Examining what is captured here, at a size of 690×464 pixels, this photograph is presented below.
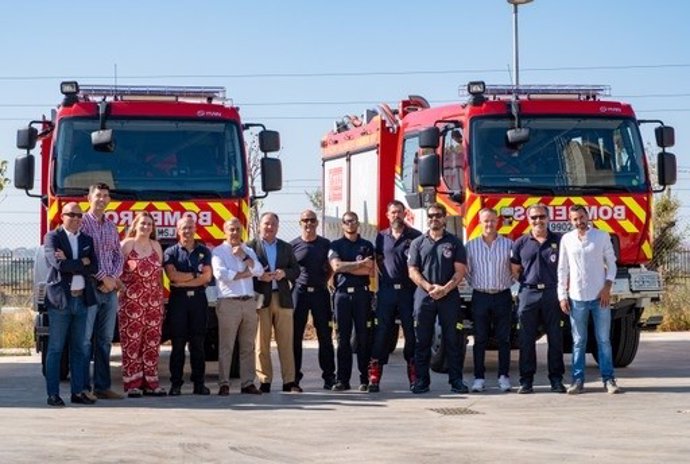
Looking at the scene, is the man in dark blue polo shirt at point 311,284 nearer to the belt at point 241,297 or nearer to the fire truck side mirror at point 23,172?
the belt at point 241,297

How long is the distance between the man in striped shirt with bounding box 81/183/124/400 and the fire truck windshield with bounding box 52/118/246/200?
127 cm

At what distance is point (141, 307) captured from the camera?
14.5 meters

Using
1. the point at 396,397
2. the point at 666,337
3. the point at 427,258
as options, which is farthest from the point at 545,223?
the point at 666,337

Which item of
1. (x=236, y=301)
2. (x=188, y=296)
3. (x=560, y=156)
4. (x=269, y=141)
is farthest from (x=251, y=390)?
(x=560, y=156)

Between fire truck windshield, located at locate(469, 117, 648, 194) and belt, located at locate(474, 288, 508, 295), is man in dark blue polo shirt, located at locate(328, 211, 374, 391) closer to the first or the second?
belt, located at locate(474, 288, 508, 295)

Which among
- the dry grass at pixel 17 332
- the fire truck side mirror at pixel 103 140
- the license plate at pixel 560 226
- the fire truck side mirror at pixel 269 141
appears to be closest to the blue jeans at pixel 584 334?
the license plate at pixel 560 226

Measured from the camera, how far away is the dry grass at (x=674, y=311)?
81.7 feet

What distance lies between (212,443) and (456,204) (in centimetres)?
632

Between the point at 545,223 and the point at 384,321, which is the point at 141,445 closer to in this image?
the point at 384,321

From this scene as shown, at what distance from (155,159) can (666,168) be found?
19.7 ft

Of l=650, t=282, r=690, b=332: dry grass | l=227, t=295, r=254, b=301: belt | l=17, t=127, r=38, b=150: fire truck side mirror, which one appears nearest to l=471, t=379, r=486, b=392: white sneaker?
l=227, t=295, r=254, b=301: belt

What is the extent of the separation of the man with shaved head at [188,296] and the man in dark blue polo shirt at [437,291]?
2180mm

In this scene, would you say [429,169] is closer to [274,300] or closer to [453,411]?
[274,300]

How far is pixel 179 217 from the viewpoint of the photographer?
15.8 m
